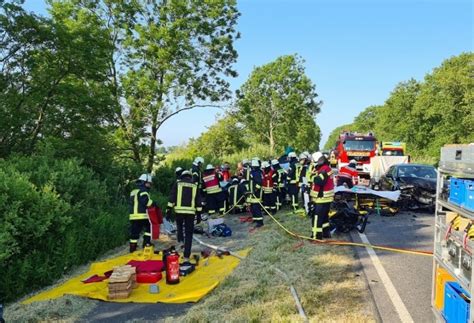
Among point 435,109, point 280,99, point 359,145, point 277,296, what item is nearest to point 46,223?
point 277,296

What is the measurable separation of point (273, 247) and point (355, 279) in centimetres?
252

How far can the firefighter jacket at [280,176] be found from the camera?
13.9 metres

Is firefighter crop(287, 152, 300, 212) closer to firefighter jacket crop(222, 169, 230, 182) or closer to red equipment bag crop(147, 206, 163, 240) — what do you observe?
firefighter jacket crop(222, 169, 230, 182)

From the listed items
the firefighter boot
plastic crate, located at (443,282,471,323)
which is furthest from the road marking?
the firefighter boot

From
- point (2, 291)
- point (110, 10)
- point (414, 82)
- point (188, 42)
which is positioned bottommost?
point (2, 291)

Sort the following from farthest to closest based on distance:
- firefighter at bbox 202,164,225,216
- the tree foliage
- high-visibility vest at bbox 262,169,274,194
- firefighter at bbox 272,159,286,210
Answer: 1. the tree foliage
2. firefighter at bbox 272,159,286,210
3. firefighter at bbox 202,164,225,216
4. high-visibility vest at bbox 262,169,274,194

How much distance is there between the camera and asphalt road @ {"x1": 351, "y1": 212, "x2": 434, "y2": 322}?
17.4 ft

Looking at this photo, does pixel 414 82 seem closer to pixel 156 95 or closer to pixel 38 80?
pixel 156 95

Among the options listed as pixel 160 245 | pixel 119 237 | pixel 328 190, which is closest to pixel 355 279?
pixel 328 190

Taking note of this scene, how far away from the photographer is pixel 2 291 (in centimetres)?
713

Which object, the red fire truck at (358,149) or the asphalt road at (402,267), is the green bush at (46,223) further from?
the red fire truck at (358,149)

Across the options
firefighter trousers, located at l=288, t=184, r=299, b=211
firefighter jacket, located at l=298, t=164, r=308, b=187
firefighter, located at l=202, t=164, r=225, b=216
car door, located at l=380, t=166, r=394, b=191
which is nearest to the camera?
firefighter jacket, located at l=298, t=164, r=308, b=187

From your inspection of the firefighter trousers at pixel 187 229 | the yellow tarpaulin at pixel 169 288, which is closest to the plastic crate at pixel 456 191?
the yellow tarpaulin at pixel 169 288

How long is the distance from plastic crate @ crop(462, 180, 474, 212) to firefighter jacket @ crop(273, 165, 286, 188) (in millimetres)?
10117
